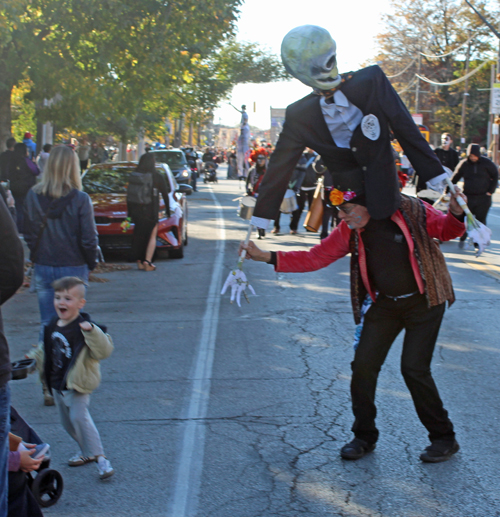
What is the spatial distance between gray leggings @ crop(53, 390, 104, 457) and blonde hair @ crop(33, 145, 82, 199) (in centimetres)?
205

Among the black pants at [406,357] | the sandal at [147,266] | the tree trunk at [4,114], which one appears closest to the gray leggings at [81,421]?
the black pants at [406,357]

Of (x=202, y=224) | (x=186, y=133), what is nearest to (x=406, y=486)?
(x=202, y=224)

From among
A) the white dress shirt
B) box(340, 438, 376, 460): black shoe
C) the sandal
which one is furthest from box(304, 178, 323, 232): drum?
the sandal

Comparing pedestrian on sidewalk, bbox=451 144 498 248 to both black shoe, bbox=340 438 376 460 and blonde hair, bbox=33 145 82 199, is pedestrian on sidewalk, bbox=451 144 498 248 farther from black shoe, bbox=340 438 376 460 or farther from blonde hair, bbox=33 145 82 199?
black shoe, bbox=340 438 376 460

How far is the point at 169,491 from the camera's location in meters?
3.96

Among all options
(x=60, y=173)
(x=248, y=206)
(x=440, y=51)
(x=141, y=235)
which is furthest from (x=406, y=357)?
(x=440, y=51)

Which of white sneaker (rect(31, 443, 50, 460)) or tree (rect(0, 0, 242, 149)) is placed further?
tree (rect(0, 0, 242, 149))

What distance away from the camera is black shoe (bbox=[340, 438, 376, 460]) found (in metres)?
4.27

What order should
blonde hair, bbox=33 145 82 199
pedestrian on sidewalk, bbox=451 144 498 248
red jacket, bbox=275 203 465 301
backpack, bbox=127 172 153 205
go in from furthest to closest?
pedestrian on sidewalk, bbox=451 144 498 248 < backpack, bbox=127 172 153 205 < blonde hair, bbox=33 145 82 199 < red jacket, bbox=275 203 465 301

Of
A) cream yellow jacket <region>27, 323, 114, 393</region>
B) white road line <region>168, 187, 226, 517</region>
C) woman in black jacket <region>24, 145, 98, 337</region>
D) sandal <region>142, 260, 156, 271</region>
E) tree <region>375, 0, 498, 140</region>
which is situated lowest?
white road line <region>168, 187, 226, 517</region>

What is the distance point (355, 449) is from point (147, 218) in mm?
7726

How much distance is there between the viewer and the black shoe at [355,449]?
14.0 feet

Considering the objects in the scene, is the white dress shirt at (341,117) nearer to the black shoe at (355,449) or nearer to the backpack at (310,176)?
the black shoe at (355,449)

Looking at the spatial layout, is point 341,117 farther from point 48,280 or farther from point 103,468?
point 48,280
